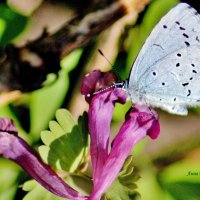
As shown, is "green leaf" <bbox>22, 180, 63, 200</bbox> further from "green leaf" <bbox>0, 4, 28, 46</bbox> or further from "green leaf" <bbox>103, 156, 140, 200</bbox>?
"green leaf" <bbox>0, 4, 28, 46</bbox>

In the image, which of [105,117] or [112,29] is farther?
[112,29]

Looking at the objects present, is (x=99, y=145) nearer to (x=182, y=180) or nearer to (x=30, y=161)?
(x=30, y=161)

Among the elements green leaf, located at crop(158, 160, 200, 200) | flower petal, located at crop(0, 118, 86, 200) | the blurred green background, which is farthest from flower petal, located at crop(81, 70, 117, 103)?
green leaf, located at crop(158, 160, 200, 200)

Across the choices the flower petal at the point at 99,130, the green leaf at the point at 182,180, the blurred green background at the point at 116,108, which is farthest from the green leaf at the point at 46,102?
the green leaf at the point at 182,180

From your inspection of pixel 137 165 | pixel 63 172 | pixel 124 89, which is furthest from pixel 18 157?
pixel 137 165

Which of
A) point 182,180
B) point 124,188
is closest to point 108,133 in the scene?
point 124,188

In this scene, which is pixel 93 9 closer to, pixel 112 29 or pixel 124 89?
pixel 112 29
